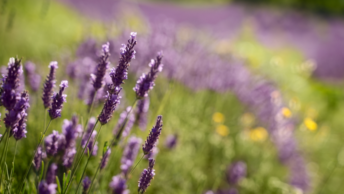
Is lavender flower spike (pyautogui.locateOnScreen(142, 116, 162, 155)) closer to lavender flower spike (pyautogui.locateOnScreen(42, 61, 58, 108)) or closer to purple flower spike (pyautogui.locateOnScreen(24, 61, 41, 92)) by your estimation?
lavender flower spike (pyautogui.locateOnScreen(42, 61, 58, 108))

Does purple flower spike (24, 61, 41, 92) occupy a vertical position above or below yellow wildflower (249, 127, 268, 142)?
below

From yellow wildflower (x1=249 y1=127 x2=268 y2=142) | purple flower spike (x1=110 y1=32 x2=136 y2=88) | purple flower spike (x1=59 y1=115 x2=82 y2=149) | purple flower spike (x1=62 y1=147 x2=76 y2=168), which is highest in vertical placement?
yellow wildflower (x1=249 y1=127 x2=268 y2=142)

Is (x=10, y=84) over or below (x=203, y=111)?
below

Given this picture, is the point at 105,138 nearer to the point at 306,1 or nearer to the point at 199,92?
the point at 199,92

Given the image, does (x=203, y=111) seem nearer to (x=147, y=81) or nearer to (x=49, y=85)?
(x=147, y=81)

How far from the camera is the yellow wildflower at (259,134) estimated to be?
9.82 feet

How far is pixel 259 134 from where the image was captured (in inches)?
118

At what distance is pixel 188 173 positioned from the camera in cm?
225

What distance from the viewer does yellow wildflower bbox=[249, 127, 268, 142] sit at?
299 cm

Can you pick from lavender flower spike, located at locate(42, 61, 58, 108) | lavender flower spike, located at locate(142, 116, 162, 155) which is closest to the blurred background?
lavender flower spike, located at locate(42, 61, 58, 108)

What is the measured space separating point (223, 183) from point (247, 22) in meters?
9.08

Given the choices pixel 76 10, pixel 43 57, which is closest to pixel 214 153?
pixel 43 57

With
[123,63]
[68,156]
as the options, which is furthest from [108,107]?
[68,156]

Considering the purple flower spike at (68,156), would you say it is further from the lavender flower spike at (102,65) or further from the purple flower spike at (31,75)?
the purple flower spike at (31,75)
